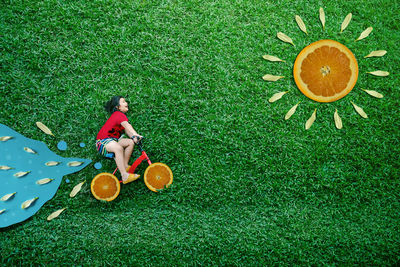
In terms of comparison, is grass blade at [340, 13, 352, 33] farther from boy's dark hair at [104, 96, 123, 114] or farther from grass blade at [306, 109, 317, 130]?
boy's dark hair at [104, 96, 123, 114]

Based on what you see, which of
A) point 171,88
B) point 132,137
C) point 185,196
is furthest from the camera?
point 171,88

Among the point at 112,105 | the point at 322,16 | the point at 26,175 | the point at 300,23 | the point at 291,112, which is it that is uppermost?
the point at 322,16

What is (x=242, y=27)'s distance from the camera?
3.24 meters

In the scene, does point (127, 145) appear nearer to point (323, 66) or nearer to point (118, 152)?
point (118, 152)

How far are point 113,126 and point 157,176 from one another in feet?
2.05

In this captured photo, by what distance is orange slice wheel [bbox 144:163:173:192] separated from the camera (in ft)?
8.95

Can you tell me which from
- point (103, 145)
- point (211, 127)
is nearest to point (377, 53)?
point (211, 127)

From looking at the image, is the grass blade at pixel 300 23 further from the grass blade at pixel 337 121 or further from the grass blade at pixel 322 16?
the grass blade at pixel 337 121

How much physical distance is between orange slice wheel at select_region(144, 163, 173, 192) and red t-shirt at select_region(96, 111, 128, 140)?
0.46 metres

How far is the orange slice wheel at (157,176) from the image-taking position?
2727mm

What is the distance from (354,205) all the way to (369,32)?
1943 mm

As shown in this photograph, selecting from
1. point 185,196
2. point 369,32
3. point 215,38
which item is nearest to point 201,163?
point 185,196

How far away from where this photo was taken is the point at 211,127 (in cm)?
309

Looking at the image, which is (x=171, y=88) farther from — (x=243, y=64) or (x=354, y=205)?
(x=354, y=205)
